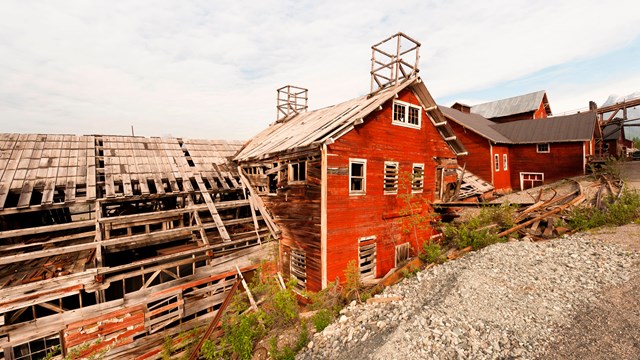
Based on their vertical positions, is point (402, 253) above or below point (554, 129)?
below

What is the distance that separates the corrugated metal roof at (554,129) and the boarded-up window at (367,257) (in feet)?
85.9

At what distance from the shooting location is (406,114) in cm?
1463

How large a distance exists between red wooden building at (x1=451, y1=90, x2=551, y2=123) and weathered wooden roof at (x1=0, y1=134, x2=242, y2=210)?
120ft

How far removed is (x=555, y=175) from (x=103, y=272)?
36101 mm

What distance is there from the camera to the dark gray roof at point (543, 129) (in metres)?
26.8

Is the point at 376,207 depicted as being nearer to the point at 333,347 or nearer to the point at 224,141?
the point at 333,347

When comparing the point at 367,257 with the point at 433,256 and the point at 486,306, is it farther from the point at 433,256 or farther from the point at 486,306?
the point at 486,306

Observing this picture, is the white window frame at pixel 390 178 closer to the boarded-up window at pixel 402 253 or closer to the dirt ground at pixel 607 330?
→ the boarded-up window at pixel 402 253

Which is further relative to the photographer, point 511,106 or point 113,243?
→ point 511,106

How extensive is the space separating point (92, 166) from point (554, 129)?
3867 cm

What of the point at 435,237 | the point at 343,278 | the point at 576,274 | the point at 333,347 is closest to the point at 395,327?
the point at 333,347

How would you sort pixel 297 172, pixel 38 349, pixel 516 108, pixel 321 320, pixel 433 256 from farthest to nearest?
pixel 516 108 < pixel 297 172 < pixel 433 256 < pixel 38 349 < pixel 321 320

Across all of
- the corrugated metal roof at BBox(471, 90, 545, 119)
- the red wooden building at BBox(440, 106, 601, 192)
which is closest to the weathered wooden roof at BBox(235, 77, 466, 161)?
the red wooden building at BBox(440, 106, 601, 192)

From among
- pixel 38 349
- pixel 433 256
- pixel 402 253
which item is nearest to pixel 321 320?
pixel 433 256
